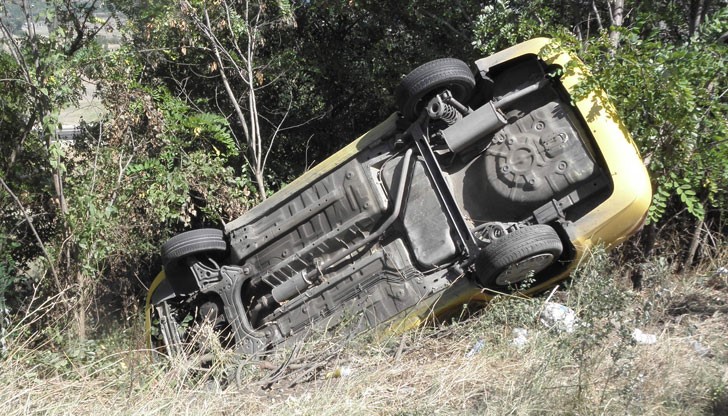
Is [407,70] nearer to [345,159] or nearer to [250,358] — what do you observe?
[345,159]

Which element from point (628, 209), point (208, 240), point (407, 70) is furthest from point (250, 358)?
point (407, 70)

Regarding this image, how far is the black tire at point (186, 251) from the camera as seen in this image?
602 centimetres

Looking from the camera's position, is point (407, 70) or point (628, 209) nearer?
point (628, 209)

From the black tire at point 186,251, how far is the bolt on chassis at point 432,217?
11 millimetres

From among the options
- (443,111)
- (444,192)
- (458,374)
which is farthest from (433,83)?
(458,374)

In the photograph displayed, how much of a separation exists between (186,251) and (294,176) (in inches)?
119

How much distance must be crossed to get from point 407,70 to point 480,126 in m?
3.10

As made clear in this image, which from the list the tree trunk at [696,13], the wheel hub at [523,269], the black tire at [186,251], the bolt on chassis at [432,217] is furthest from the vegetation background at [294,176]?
the black tire at [186,251]

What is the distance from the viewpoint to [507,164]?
17.8 ft

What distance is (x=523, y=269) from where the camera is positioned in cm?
498

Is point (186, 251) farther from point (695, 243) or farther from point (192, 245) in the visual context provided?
point (695, 243)

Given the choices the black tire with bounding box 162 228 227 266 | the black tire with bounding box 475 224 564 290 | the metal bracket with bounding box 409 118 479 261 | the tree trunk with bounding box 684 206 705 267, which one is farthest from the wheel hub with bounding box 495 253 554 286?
the black tire with bounding box 162 228 227 266

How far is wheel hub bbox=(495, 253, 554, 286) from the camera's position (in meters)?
4.87

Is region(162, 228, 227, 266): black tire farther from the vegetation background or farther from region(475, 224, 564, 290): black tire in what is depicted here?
region(475, 224, 564, 290): black tire
